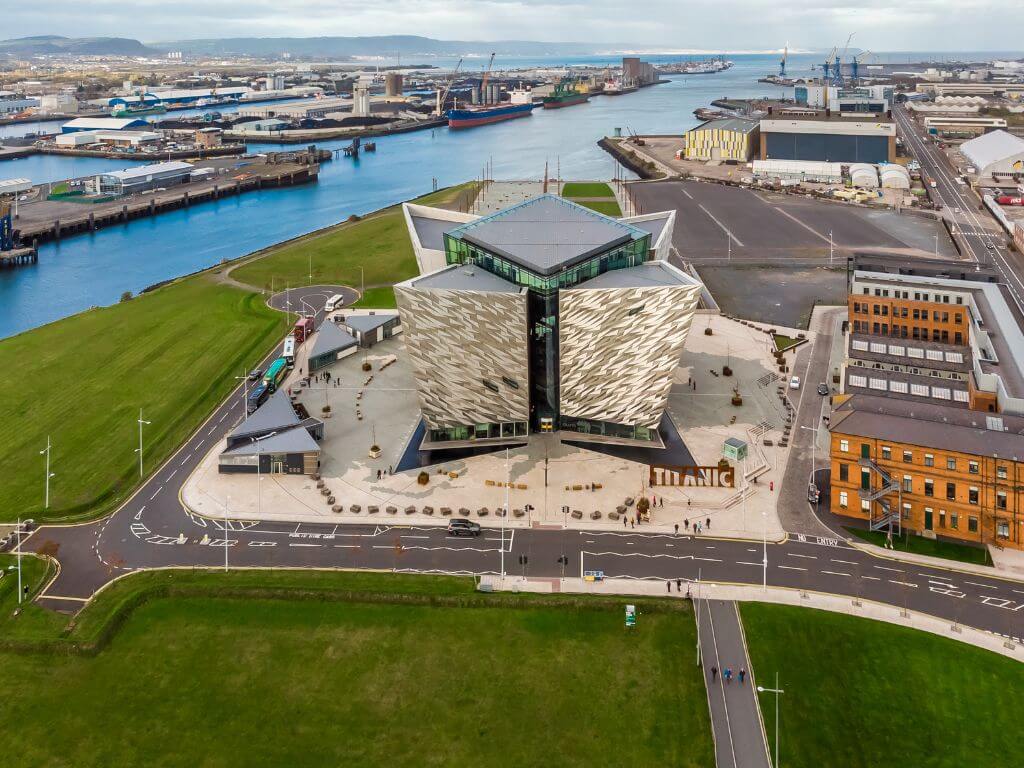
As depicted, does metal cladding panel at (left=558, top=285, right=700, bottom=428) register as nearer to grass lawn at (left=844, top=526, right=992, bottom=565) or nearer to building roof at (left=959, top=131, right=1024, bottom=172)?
grass lawn at (left=844, top=526, right=992, bottom=565)

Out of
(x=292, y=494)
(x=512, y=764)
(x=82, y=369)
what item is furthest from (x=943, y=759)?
(x=82, y=369)

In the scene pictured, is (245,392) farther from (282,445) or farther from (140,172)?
(140,172)

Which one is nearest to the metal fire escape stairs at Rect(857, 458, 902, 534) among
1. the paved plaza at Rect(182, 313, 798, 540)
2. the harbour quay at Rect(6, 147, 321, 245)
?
the paved plaza at Rect(182, 313, 798, 540)

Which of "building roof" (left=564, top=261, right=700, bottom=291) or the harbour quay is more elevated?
"building roof" (left=564, top=261, right=700, bottom=291)

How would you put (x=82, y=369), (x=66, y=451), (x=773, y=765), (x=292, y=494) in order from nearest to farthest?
(x=773, y=765), (x=292, y=494), (x=66, y=451), (x=82, y=369)

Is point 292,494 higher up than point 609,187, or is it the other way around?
point 609,187

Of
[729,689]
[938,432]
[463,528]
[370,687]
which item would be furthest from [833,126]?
[370,687]

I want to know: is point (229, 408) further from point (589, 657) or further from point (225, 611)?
point (589, 657)
